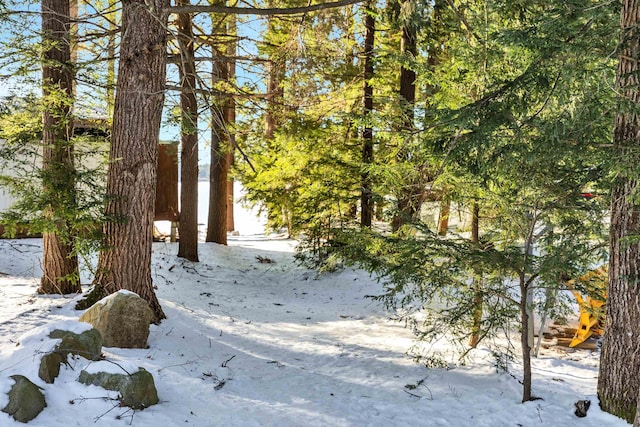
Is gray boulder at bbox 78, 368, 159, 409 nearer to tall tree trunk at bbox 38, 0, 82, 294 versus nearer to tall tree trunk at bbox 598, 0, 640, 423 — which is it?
tall tree trunk at bbox 38, 0, 82, 294

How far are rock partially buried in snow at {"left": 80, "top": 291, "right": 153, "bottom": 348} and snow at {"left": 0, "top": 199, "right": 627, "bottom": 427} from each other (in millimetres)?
136

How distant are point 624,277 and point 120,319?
5.16 metres

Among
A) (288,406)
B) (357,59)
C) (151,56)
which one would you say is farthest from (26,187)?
(357,59)

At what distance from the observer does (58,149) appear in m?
7.48

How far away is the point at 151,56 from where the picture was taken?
21.7 ft

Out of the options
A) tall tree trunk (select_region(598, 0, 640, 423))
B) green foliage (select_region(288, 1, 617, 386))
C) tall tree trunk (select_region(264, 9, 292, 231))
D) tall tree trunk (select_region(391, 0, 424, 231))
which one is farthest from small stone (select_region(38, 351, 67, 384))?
tall tree trunk (select_region(264, 9, 292, 231))

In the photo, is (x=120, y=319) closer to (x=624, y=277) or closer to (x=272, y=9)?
(x=272, y=9)

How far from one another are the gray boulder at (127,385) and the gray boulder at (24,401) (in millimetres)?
451

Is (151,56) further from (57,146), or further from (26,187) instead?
(26,187)

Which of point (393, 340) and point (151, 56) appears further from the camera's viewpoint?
point (393, 340)

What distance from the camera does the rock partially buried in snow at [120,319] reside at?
572 cm

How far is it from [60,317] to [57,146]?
2.50m

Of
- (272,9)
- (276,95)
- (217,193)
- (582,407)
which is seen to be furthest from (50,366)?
(217,193)

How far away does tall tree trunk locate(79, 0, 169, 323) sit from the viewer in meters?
6.57
